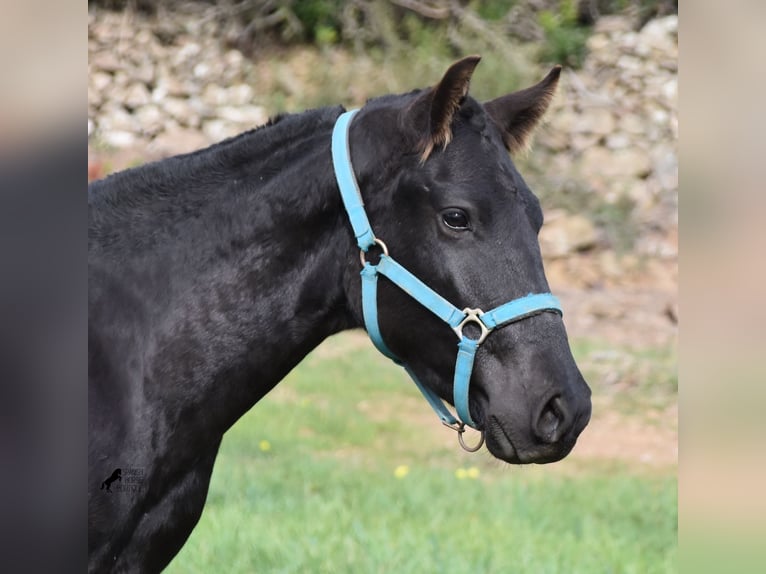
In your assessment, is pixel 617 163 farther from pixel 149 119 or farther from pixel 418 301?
pixel 418 301

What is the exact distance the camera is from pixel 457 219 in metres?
2.16

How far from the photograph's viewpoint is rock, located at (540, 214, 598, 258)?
10570 mm

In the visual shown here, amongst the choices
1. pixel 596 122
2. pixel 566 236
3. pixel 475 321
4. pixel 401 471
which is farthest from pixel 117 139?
pixel 475 321

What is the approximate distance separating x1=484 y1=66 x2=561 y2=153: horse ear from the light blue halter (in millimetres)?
428

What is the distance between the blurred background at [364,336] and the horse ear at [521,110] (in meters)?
0.14

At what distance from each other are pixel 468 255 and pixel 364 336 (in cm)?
745

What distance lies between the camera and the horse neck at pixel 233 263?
2.19 metres

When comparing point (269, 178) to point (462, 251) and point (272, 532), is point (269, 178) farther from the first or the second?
point (272, 532)

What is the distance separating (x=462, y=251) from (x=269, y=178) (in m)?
0.54

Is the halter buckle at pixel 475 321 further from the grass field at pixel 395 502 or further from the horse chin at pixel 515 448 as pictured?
the grass field at pixel 395 502

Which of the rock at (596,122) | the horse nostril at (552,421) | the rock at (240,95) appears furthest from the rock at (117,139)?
the horse nostril at (552,421)

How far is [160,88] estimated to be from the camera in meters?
12.4

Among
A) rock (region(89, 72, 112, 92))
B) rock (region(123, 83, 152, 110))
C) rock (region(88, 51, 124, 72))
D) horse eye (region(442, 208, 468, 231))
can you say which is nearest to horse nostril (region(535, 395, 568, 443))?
horse eye (region(442, 208, 468, 231))
